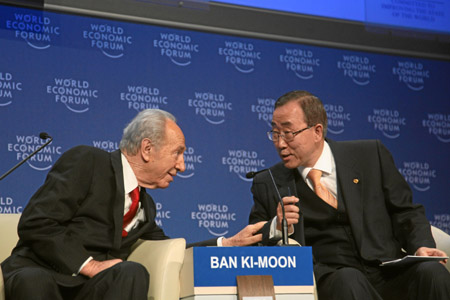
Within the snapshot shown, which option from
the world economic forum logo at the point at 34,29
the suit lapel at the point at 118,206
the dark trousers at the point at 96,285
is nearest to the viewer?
the dark trousers at the point at 96,285

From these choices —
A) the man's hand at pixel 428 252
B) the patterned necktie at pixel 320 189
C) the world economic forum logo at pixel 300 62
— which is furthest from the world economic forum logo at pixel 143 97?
the man's hand at pixel 428 252

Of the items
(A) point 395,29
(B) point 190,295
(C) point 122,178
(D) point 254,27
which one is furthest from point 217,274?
(A) point 395,29

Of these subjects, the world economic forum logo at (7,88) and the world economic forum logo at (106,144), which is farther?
the world economic forum logo at (106,144)

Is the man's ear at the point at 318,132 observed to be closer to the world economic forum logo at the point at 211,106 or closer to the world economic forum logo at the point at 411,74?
the world economic forum logo at the point at 211,106

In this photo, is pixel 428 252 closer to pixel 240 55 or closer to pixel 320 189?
pixel 320 189

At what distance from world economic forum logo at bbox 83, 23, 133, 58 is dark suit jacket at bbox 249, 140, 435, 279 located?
139 centimetres

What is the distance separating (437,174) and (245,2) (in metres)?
1.94

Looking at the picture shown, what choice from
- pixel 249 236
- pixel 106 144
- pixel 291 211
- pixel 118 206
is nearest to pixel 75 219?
pixel 118 206

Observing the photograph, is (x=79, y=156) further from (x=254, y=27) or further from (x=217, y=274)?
(x=254, y=27)

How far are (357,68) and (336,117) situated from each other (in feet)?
1.40

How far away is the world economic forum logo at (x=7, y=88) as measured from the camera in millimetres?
4031

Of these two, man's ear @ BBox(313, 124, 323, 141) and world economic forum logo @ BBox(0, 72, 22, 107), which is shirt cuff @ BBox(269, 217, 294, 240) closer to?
man's ear @ BBox(313, 124, 323, 141)

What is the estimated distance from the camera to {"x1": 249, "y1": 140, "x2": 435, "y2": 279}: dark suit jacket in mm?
3318

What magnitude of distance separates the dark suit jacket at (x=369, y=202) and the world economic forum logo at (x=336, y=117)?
49.8 inches
